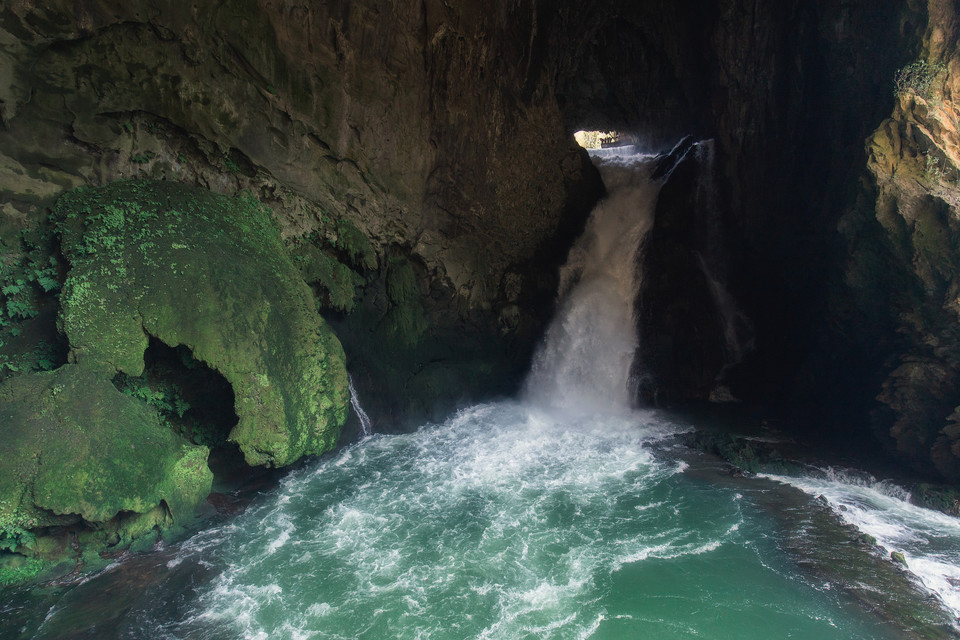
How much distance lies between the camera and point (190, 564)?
8219 mm

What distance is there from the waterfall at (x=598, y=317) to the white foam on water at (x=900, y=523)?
5620 millimetres

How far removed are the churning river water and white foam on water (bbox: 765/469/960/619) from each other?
0.03 meters

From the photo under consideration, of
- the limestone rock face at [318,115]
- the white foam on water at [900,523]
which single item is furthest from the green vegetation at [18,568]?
the white foam on water at [900,523]

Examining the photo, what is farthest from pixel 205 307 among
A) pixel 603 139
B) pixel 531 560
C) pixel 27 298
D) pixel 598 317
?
pixel 603 139

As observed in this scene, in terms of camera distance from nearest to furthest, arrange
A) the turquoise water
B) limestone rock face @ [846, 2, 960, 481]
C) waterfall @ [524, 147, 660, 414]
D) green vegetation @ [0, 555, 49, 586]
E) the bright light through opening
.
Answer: the turquoise water
green vegetation @ [0, 555, 49, 586]
limestone rock face @ [846, 2, 960, 481]
waterfall @ [524, 147, 660, 414]
the bright light through opening

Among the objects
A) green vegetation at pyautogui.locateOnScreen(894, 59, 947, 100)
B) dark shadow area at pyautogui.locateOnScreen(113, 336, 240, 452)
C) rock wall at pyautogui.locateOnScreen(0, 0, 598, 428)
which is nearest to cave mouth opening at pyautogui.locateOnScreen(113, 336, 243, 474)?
dark shadow area at pyautogui.locateOnScreen(113, 336, 240, 452)

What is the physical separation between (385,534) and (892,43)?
42.4 ft

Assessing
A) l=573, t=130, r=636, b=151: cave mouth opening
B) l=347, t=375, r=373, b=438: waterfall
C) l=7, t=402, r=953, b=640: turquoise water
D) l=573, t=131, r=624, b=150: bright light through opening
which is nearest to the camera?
l=7, t=402, r=953, b=640: turquoise water

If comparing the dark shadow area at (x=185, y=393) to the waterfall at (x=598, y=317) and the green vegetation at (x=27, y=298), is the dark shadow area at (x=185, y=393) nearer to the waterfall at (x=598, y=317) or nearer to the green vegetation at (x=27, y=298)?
the green vegetation at (x=27, y=298)

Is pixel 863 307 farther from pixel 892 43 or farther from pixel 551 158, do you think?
pixel 551 158

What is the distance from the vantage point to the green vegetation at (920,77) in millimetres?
9086

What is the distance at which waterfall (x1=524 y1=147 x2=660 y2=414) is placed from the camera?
15922 mm

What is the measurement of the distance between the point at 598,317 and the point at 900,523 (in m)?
8.87

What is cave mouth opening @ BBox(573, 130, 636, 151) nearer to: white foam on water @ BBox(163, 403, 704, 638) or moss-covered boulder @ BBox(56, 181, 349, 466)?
white foam on water @ BBox(163, 403, 704, 638)
